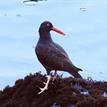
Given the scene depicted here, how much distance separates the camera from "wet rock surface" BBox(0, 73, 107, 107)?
5363mm

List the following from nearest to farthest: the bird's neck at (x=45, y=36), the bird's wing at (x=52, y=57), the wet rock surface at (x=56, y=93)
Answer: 1. the wet rock surface at (x=56, y=93)
2. the bird's wing at (x=52, y=57)
3. the bird's neck at (x=45, y=36)

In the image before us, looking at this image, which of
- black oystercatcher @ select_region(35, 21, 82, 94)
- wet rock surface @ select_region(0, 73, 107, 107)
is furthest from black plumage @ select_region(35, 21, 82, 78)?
wet rock surface @ select_region(0, 73, 107, 107)

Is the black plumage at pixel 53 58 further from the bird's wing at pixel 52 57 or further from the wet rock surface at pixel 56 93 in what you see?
the wet rock surface at pixel 56 93

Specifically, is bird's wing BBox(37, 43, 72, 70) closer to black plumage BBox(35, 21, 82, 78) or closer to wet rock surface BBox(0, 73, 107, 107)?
black plumage BBox(35, 21, 82, 78)

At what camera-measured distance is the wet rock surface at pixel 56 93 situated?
17.6ft

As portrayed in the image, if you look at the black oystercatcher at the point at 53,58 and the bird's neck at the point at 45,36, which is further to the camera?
the bird's neck at the point at 45,36

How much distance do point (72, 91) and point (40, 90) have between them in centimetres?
30

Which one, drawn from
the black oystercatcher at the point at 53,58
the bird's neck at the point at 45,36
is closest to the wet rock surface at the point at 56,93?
the black oystercatcher at the point at 53,58

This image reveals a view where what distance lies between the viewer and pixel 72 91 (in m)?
5.55

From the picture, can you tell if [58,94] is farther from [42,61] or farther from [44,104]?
[42,61]

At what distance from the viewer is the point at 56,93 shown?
5578 mm

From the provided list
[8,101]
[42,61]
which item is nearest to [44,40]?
[42,61]

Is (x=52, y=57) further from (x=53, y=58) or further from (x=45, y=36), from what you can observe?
(x=45, y=36)

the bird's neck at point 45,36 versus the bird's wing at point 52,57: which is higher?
the bird's neck at point 45,36
